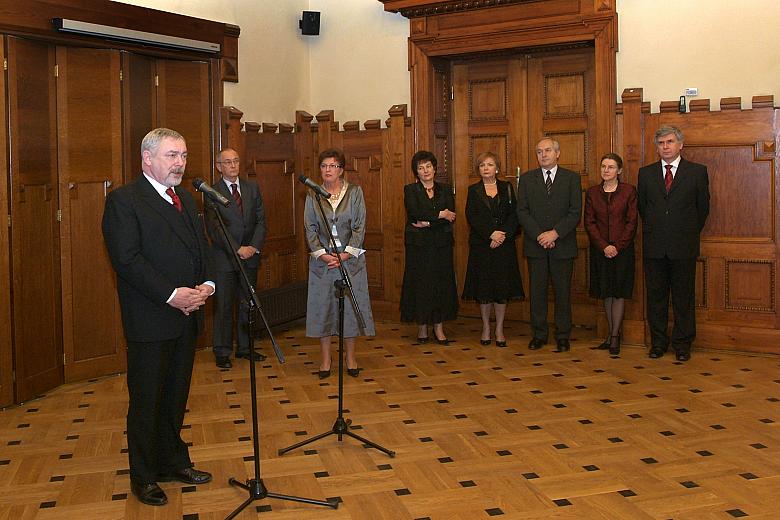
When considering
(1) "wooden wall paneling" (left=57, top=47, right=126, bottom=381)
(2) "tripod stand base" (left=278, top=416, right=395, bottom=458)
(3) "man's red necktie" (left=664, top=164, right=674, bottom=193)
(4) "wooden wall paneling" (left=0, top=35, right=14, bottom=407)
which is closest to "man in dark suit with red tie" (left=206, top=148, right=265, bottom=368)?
(1) "wooden wall paneling" (left=57, top=47, right=126, bottom=381)

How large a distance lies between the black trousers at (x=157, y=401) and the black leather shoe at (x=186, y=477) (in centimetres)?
2

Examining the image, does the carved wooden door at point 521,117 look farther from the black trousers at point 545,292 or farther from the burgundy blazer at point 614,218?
the black trousers at point 545,292

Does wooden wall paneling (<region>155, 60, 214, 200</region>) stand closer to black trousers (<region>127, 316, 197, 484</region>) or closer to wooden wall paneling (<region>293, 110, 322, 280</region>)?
wooden wall paneling (<region>293, 110, 322, 280</region>)

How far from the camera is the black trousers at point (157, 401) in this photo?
13.3 feet

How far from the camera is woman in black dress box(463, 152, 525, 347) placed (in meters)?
7.31

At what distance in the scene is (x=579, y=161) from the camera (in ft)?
26.8

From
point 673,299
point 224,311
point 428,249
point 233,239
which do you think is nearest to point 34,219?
point 233,239

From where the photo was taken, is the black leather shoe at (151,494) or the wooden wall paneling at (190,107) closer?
the black leather shoe at (151,494)

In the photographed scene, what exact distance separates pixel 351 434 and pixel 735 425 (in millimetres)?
2203

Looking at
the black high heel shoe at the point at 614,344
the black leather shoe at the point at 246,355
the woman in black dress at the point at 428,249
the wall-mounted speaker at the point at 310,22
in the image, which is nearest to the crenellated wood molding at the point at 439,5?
the wall-mounted speaker at the point at 310,22

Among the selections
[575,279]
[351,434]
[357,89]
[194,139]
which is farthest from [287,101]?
[351,434]

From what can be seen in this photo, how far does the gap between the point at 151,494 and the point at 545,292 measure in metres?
4.06

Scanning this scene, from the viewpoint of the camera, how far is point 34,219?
20.2 ft

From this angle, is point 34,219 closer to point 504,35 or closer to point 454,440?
point 454,440
